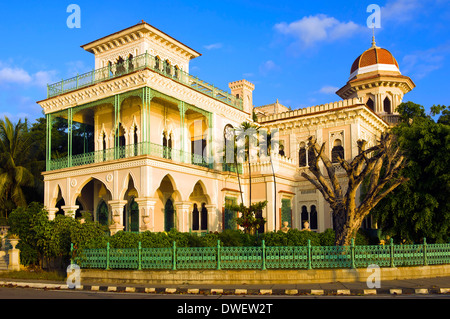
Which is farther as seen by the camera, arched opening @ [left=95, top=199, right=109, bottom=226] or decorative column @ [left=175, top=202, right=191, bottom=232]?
arched opening @ [left=95, top=199, right=109, bottom=226]

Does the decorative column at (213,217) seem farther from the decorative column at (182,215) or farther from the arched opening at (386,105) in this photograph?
the arched opening at (386,105)

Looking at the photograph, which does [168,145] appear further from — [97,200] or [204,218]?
[97,200]

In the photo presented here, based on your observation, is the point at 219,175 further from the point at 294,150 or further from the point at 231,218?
the point at 294,150

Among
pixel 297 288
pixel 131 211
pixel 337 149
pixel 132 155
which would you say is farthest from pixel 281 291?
pixel 337 149

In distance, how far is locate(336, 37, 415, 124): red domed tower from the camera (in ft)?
114

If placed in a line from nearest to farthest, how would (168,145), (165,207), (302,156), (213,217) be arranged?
(213,217), (165,207), (168,145), (302,156)

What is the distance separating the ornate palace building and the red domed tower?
4.88 metres

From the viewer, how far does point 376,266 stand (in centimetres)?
1326

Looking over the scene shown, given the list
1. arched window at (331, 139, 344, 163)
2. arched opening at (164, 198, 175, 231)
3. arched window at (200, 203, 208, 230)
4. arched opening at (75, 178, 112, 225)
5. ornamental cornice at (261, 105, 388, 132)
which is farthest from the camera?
arched window at (331, 139, 344, 163)

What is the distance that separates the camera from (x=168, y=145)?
85.4 feet

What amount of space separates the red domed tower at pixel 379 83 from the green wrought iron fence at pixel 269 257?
2190 cm

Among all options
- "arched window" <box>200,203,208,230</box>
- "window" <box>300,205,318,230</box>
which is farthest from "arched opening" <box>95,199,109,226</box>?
"window" <box>300,205,318,230</box>

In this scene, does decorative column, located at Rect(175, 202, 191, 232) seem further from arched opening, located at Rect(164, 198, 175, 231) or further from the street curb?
the street curb

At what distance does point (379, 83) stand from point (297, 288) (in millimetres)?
26412
